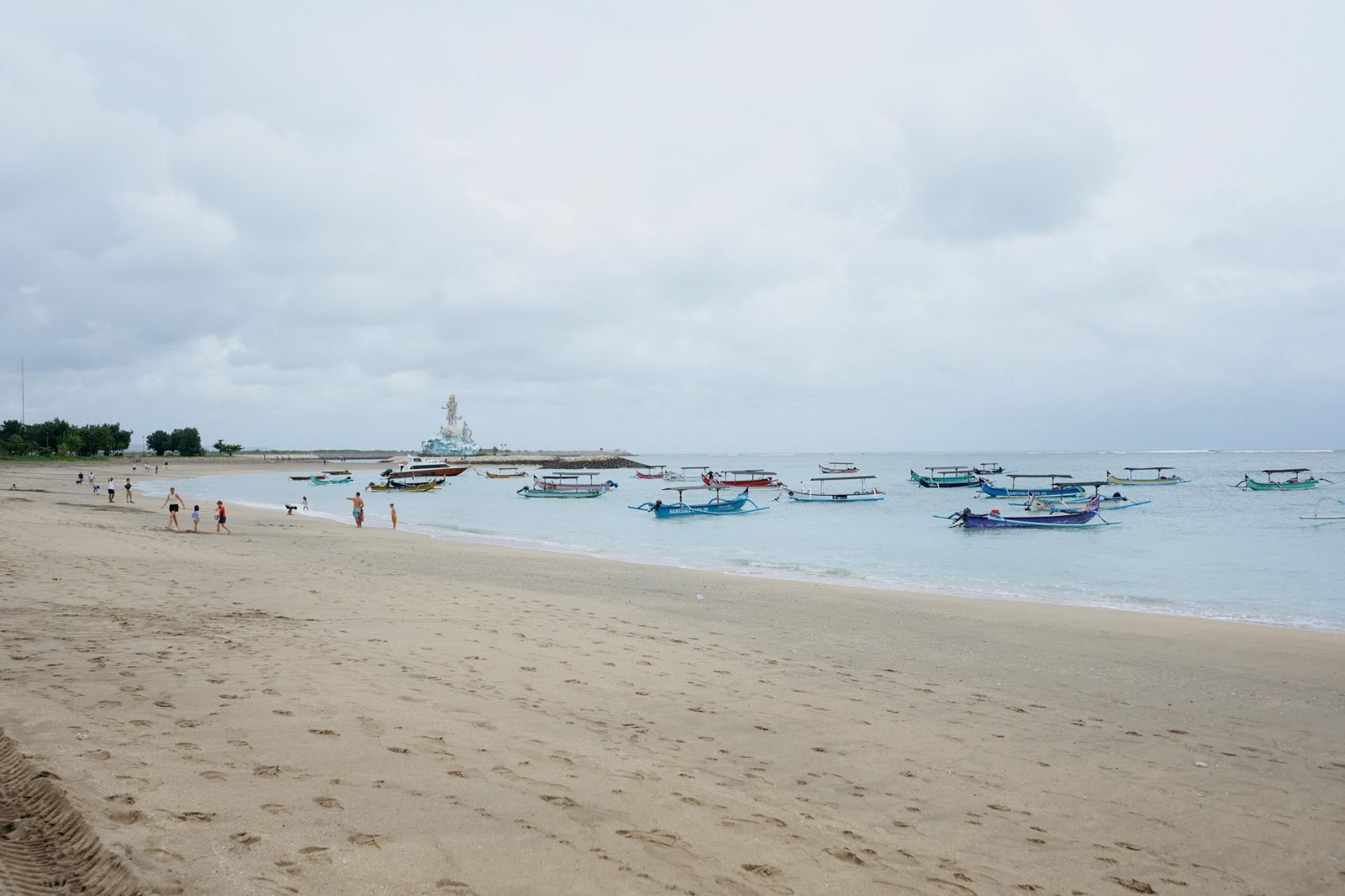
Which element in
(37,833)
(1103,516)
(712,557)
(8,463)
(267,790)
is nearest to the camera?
(37,833)

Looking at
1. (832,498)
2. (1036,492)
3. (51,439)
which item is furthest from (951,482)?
(51,439)

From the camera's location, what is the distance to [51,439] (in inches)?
3684

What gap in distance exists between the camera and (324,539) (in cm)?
2394

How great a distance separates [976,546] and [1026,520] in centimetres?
901

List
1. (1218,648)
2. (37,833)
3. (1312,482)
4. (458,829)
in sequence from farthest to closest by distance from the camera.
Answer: (1312,482), (1218,648), (458,829), (37,833)

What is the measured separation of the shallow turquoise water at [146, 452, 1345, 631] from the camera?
63.0ft

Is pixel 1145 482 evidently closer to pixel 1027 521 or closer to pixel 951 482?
pixel 951 482

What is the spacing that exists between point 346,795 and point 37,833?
145 centimetres

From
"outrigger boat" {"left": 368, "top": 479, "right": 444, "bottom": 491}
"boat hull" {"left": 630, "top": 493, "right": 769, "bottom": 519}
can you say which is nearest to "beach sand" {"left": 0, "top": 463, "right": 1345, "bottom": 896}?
"boat hull" {"left": 630, "top": 493, "right": 769, "bottom": 519}

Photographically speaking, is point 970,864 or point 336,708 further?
point 336,708

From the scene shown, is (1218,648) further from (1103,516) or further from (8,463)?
(8,463)

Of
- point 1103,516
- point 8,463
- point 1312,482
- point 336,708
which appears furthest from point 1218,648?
point 8,463

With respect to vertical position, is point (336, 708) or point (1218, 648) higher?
point (336, 708)

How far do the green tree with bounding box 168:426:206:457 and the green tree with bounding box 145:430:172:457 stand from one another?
18.4 inches
